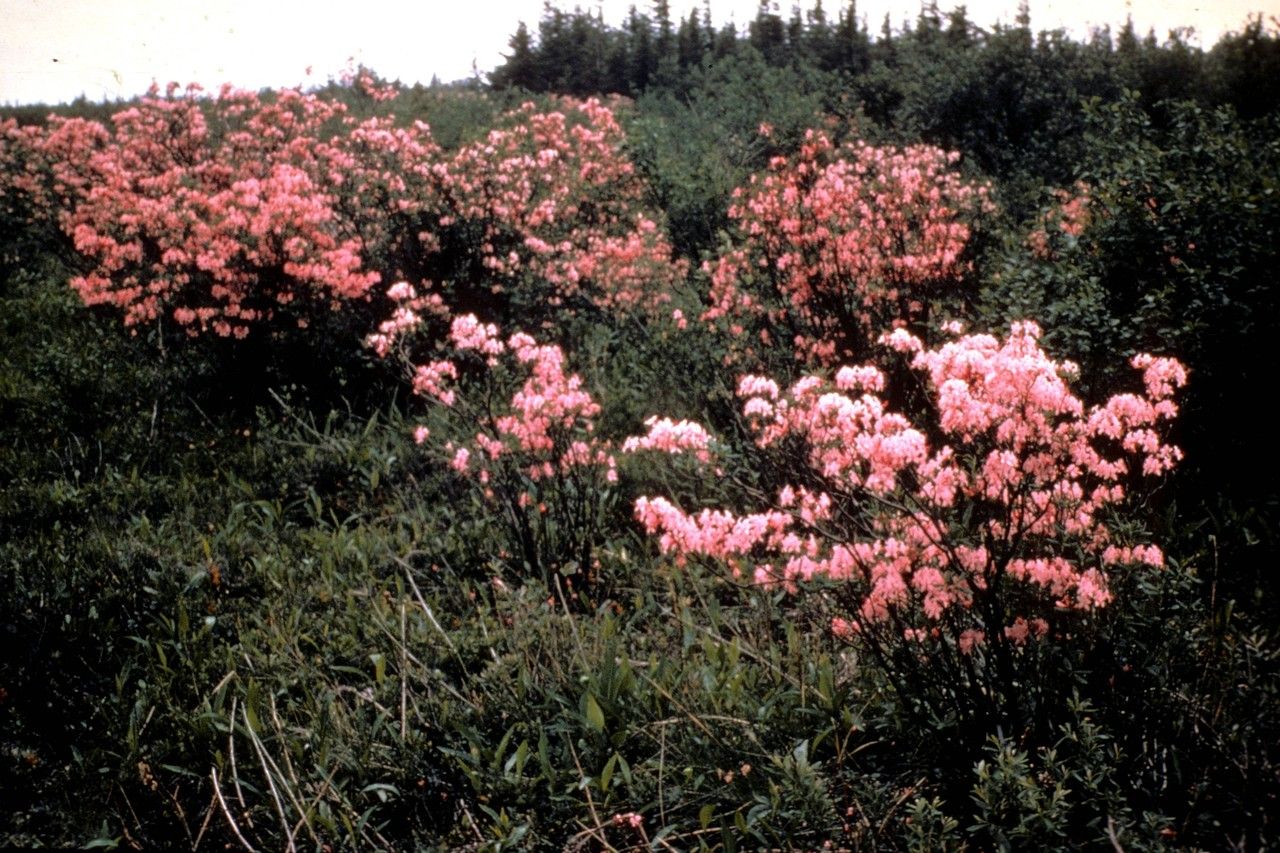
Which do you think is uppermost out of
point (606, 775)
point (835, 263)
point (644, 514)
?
point (835, 263)

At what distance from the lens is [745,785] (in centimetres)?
312

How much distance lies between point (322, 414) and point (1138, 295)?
6.86m

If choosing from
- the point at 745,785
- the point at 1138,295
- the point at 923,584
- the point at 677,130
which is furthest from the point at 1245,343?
the point at 677,130

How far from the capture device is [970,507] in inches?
136

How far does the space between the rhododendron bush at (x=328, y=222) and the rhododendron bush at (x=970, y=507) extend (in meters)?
5.34

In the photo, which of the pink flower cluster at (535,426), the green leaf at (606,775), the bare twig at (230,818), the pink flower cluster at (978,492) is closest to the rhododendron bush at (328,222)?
the pink flower cluster at (535,426)

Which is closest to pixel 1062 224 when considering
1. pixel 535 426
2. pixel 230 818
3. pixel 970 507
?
pixel 970 507

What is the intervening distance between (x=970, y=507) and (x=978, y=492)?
0.32 meters

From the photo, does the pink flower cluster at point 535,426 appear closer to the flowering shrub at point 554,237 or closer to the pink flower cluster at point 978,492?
the pink flower cluster at point 978,492

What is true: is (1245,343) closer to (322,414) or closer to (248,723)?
(248,723)

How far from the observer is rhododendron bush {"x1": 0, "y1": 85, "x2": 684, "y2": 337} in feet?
27.0

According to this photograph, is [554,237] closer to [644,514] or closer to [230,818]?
[644,514]

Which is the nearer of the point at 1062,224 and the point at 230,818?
the point at 230,818

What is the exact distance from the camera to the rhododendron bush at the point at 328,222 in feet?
27.0
